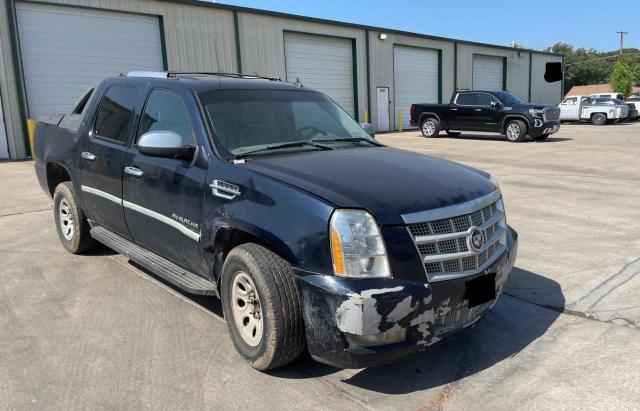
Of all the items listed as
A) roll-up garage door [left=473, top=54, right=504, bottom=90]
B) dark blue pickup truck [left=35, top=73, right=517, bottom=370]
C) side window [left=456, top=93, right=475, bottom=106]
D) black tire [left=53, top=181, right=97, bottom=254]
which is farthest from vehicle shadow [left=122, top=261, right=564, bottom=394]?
roll-up garage door [left=473, top=54, right=504, bottom=90]

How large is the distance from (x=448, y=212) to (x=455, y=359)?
1060 mm

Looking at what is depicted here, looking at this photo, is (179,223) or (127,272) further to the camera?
(127,272)

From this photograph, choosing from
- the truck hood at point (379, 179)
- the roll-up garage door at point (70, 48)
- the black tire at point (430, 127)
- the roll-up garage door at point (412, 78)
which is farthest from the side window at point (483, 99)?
the truck hood at point (379, 179)

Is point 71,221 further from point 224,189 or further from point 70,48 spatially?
point 70,48

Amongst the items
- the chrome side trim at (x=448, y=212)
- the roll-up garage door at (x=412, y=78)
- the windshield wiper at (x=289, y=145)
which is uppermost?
the roll-up garage door at (x=412, y=78)

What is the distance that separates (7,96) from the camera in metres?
15.4

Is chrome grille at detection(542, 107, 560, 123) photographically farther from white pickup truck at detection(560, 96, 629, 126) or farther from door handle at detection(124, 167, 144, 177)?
door handle at detection(124, 167, 144, 177)

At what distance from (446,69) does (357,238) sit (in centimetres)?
2958

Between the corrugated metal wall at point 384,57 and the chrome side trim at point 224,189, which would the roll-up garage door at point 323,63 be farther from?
the chrome side trim at point 224,189

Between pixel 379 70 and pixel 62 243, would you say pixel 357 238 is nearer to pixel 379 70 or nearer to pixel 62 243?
pixel 62 243

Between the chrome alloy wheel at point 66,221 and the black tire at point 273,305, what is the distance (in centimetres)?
313

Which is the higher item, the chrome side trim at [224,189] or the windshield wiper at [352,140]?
the windshield wiper at [352,140]

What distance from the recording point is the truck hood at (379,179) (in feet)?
9.14

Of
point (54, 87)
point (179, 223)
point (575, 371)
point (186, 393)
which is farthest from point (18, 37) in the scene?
point (575, 371)
